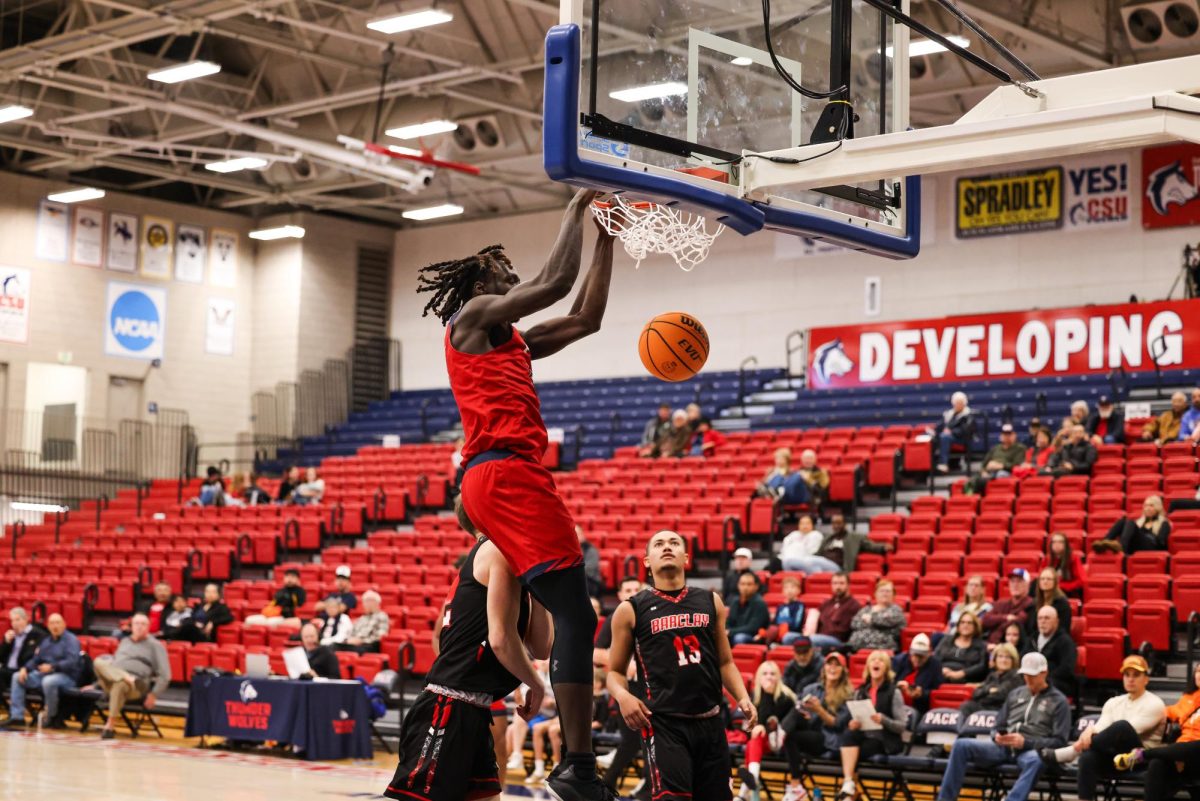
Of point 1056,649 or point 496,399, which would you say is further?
point 1056,649

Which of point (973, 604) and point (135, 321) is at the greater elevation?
point (135, 321)

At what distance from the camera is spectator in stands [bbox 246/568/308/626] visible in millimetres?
17109

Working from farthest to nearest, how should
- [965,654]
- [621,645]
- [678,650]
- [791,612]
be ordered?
[791,612] → [965,654] → [621,645] → [678,650]

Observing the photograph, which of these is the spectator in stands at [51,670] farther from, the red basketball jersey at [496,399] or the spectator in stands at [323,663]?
the red basketball jersey at [496,399]

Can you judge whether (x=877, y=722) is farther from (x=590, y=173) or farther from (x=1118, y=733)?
(x=590, y=173)

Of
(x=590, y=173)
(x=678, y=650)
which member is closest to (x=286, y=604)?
(x=678, y=650)

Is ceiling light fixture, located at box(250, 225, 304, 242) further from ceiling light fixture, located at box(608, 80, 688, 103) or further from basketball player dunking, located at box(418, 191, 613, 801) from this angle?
basketball player dunking, located at box(418, 191, 613, 801)

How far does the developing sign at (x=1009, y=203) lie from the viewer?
20797mm

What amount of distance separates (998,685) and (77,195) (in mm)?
18584

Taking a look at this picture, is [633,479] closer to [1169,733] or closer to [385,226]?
[1169,733]

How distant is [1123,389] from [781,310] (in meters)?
6.49

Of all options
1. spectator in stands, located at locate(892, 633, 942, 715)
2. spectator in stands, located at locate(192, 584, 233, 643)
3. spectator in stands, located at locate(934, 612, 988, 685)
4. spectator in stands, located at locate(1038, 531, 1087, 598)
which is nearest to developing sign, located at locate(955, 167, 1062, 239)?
spectator in stands, located at locate(1038, 531, 1087, 598)

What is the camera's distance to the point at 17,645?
15914 mm

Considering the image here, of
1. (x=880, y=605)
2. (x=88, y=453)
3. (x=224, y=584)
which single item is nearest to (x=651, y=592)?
(x=880, y=605)
